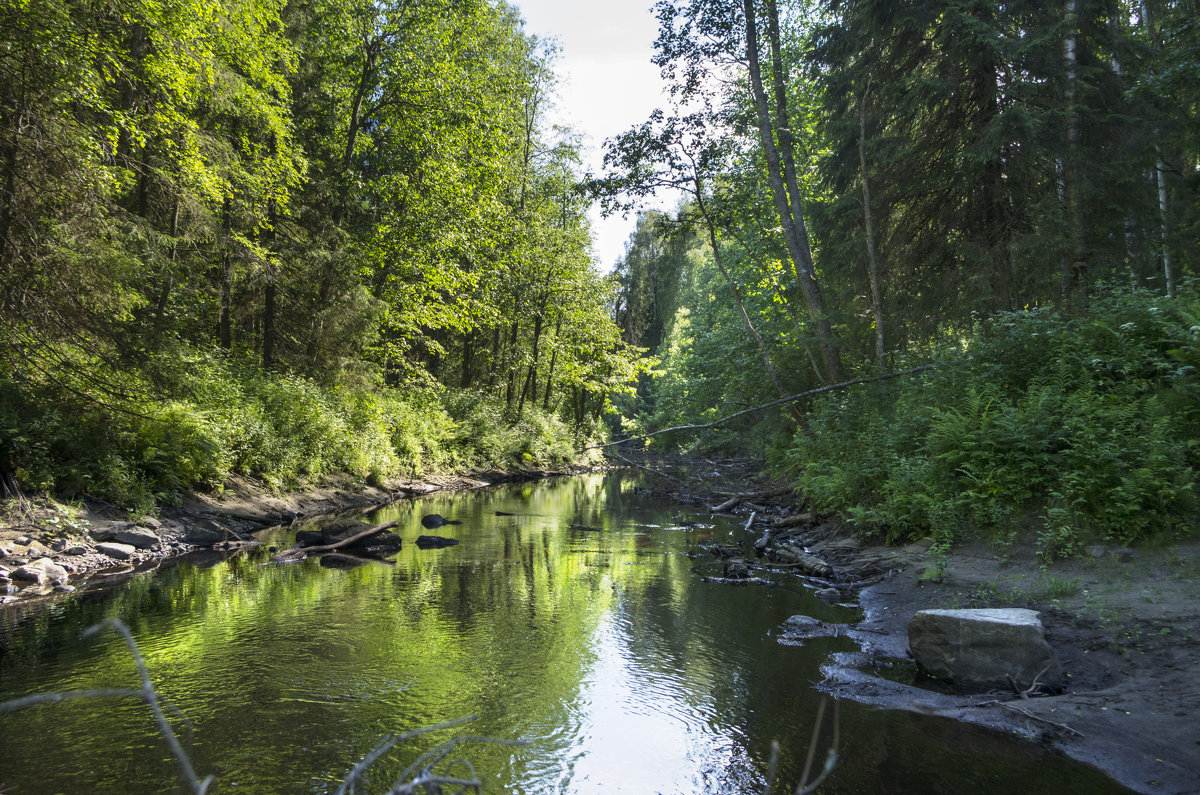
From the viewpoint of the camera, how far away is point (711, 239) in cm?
1645

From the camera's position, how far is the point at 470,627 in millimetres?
7789

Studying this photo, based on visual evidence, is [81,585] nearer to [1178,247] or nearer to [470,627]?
[470,627]

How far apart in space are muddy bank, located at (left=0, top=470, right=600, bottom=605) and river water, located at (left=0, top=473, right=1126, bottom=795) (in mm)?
689

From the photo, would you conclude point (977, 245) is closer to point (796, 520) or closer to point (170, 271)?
point (796, 520)

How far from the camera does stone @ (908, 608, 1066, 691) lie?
18.6 feet

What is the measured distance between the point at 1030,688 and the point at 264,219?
17670 millimetres

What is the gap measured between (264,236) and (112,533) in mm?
10880

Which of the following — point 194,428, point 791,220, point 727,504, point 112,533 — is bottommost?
point 112,533

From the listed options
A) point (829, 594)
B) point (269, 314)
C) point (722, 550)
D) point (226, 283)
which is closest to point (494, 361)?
point (269, 314)

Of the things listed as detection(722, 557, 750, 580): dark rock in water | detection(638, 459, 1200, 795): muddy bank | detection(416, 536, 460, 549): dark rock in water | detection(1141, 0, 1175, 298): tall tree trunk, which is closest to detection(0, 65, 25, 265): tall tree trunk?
detection(416, 536, 460, 549): dark rock in water

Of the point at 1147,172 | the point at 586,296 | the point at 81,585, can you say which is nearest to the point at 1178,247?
the point at 1147,172

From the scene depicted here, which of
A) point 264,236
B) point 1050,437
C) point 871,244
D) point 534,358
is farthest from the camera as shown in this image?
point 534,358

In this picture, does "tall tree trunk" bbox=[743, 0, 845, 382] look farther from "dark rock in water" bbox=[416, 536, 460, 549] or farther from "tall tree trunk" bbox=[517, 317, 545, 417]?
"tall tree trunk" bbox=[517, 317, 545, 417]

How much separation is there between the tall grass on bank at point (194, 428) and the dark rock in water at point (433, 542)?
4.34m
